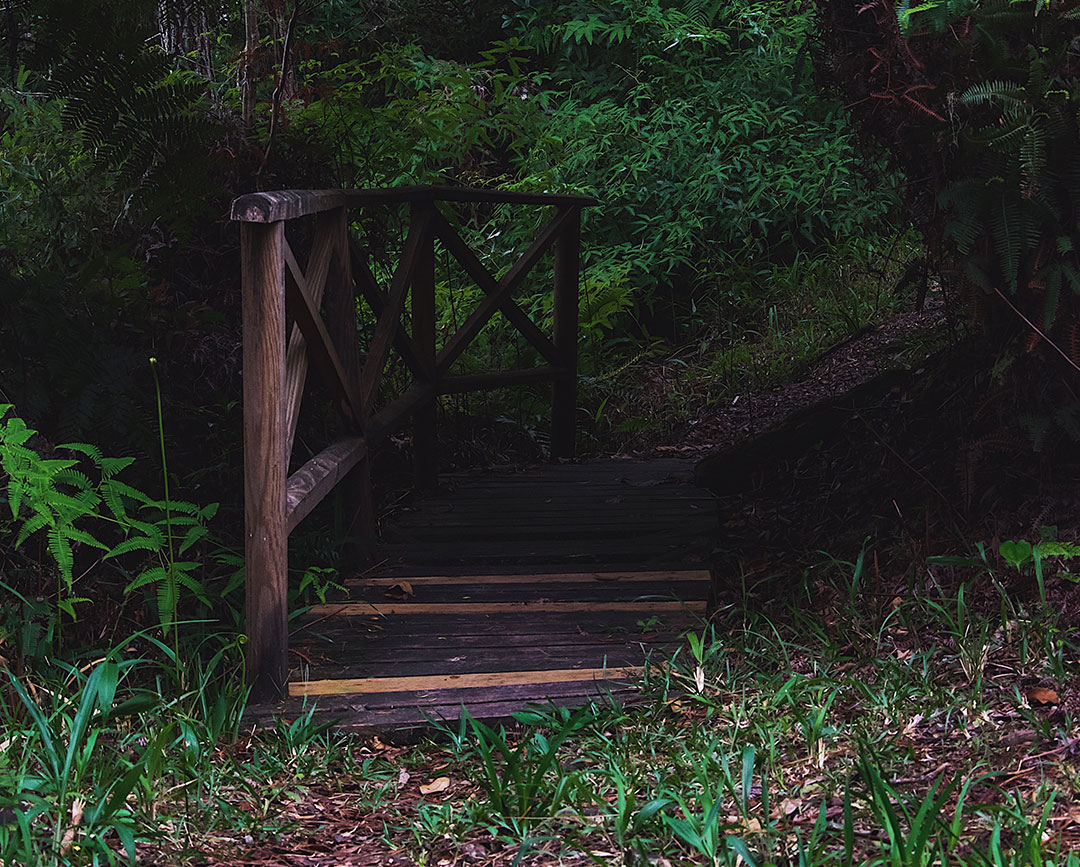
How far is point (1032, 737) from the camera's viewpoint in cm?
258

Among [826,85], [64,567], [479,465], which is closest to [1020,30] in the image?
[826,85]

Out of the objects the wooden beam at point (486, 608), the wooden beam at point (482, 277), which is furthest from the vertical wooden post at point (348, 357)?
the wooden beam at point (482, 277)

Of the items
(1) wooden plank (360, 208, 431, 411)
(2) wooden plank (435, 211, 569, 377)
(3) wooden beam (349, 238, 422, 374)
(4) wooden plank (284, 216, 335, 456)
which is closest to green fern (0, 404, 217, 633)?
(4) wooden plank (284, 216, 335, 456)

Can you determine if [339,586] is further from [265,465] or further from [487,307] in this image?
[487,307]

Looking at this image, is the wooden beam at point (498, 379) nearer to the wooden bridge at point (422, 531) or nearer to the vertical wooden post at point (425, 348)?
the wooden bridge at point (422, 531)

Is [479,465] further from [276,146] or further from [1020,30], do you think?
[1020,30]

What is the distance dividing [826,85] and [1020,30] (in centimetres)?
118

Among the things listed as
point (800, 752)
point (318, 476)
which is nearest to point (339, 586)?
point (318, 476)

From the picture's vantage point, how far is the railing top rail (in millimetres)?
3102

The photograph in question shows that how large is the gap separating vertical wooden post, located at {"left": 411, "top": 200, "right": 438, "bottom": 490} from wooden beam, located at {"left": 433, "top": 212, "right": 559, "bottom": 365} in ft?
0.31

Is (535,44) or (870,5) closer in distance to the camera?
(870,5)

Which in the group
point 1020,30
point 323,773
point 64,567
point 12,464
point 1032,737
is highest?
point 1020,30

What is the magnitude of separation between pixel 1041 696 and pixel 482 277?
4.02m

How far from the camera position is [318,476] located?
3764 millimetres
